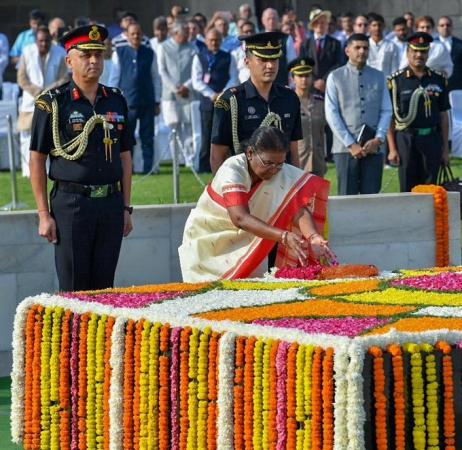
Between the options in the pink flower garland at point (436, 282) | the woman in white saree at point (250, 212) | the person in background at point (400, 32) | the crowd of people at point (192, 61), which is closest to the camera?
the pink flower garland at point (436, 282)

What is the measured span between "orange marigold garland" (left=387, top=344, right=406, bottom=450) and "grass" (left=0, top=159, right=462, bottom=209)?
335 inches

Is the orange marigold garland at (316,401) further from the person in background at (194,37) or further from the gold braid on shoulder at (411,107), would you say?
the person in background at (194,37)

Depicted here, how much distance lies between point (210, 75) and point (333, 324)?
11866 mm

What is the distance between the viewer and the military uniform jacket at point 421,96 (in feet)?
42.7

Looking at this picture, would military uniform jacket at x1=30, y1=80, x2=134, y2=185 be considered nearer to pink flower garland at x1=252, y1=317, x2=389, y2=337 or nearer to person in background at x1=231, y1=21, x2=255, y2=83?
pink flower garland at x1=252, y1=317, x2=389, y2=337

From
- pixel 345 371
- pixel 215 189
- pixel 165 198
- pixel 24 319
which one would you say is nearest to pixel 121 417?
pixel 24 319

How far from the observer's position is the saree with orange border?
8.58 m

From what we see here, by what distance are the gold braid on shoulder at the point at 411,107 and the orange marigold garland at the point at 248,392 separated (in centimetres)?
712

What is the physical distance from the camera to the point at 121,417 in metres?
6.72

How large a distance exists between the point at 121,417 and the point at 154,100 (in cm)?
1148

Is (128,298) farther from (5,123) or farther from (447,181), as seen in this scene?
(5,123)

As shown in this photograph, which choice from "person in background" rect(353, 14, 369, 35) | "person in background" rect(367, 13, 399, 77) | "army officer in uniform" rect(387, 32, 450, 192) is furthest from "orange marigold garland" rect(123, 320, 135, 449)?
"person in background" rect(353, 14, 369, 35)

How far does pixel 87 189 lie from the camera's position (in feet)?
27.6

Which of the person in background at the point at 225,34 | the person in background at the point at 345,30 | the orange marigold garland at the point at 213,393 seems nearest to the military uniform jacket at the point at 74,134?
the orange marigold garland at the point at 213,393
